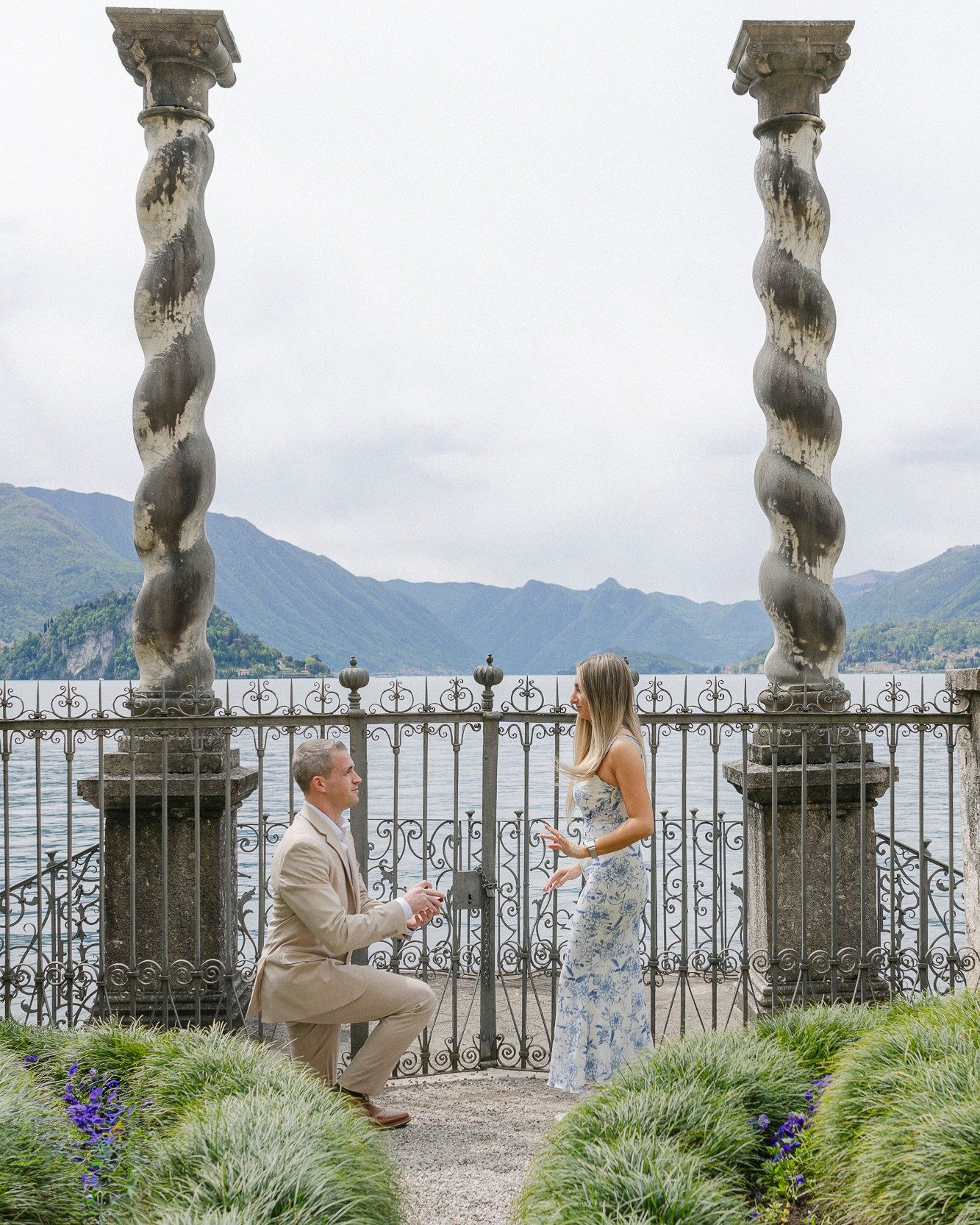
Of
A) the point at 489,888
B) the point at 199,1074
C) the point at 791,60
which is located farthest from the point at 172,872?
the point at 791,60

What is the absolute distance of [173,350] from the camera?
6.50m

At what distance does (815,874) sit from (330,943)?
3152 millimetres

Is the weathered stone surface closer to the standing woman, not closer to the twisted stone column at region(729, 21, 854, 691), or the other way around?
the twisted stone column at region(729, 21, 854, 691)

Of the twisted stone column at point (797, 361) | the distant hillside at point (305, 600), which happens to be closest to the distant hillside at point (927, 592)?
the distant hillside at point (305, 600)

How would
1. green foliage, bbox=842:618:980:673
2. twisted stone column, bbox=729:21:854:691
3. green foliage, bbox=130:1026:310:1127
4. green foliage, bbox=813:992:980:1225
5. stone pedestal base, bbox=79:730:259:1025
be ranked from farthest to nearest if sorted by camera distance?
green foliage, bbox=842:618:980:673 → twisted stone column, bbox=729:21:854:691 → stone pedestal base, bbox=79:730:259:1025 → green foliage, bbox=130:1026:310:1127 → green foliage, bbox=813:992:980:1225

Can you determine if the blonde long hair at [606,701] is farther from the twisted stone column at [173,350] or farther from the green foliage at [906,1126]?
the twisted stone column at [173,350]

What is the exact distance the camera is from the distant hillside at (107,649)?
11.6m

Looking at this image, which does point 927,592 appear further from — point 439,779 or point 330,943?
point 330,943

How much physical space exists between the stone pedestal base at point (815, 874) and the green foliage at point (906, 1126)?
1.97 meters

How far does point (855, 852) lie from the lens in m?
6.25

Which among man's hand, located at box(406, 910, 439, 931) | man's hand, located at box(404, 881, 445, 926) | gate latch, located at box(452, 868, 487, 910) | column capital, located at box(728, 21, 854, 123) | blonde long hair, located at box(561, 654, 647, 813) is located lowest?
gate latch, located at box(452, 868, 487, 910)

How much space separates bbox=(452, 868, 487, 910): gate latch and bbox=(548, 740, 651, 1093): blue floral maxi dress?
1.13 meters

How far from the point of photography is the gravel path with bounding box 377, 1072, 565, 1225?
399 cm

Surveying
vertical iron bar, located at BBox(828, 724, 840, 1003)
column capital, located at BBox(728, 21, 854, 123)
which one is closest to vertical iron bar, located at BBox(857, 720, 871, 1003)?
vertical iron bar, located at BBox(828, 724, 840, 1003)
